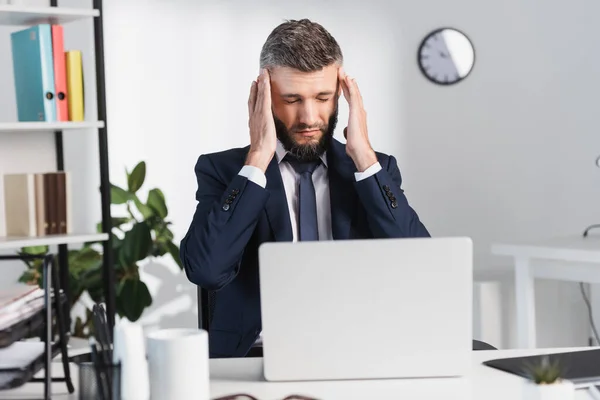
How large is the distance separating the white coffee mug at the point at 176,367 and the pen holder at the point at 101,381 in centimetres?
11

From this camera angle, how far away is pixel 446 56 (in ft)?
15.4

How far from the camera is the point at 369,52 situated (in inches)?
182

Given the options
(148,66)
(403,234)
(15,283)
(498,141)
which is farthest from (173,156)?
(403,234)

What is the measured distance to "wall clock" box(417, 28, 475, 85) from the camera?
4.69 metres

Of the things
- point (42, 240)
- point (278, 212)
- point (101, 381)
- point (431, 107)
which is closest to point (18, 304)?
point (101, 381)

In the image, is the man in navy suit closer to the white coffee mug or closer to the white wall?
the white coffee mug

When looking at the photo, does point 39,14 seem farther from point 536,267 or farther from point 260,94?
point 536,267

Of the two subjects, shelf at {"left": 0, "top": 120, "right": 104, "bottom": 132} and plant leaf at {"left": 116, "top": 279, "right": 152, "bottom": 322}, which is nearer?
shelf at {"left": 0, "top": 120, "right": 104, "bottom": 132}

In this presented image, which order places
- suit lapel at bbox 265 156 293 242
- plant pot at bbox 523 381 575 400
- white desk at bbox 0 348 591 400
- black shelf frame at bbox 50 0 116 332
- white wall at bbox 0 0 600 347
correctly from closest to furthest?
plant pot at bbox 523 381 575 400 → white desk at bbox 0 348 591 400 → suit lapel at bbox 265 156 293 242 → black shelf frame at bbox 50 0 116 332 → white wall at bbox 0 0 600 347

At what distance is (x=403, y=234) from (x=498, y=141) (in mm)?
2550

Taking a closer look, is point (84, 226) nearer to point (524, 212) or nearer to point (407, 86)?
point (407, 86)

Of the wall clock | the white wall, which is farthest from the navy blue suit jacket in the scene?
the wall clock

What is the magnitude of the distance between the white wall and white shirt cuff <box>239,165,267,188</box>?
1.88m

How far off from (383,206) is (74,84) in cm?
139
